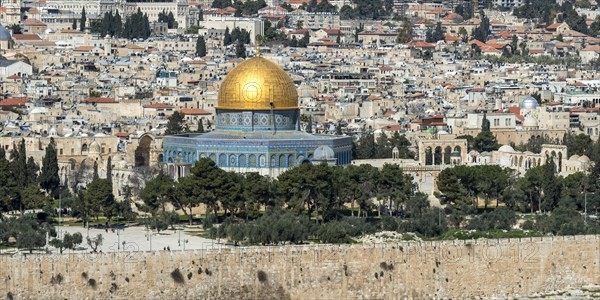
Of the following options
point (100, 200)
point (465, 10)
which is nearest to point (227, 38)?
point (465, 10)

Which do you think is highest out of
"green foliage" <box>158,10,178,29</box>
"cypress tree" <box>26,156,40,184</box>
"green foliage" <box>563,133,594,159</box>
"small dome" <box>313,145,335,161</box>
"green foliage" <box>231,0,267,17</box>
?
"small dome" <box>313,145,335,161</box>

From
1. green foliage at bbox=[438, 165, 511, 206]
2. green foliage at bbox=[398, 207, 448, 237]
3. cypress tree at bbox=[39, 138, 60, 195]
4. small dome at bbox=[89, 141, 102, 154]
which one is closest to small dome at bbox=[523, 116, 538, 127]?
small dome at bbox=[89, 141, 102, 154]

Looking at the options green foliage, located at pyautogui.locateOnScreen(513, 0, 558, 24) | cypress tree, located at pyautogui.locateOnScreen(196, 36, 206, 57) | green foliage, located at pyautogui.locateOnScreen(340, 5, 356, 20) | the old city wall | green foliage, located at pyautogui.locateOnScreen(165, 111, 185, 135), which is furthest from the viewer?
green foliage, located at pyautogui.locateOnScreen(513, 0, 558, 24)

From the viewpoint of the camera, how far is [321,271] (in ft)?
194

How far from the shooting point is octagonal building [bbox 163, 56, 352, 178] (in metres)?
75.9

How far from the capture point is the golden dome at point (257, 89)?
77750 millimetres

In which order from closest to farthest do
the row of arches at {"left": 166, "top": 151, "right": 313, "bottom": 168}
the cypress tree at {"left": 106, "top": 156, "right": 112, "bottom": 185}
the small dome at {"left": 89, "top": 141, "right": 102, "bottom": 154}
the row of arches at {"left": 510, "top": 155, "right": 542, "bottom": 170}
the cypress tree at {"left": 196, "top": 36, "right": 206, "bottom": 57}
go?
the cypress tree at {"left": 106, "top": 156, "right": 112, "bottom": 185} → the row of arches at {"left": 166, "top": 151, "right": 313, "bottom": 168} → the row of arches at {"left": 510, "top": 155, "right": 542, "bottom": 170} → the small dome at {"left": 89, "top": 141, "right": 102, "bottom": 154} → the cypress tree at {"left": 196, "top": 36, "right": 206, "bottom": 57}

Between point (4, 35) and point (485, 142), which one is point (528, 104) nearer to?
point (485, 142)

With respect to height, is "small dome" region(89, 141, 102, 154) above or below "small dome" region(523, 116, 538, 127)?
above

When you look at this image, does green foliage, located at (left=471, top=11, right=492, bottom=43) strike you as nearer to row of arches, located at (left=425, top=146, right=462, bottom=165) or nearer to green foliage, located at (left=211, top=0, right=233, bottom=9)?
green foliage, located at (left=211, top=0, right=233, bottom=9)

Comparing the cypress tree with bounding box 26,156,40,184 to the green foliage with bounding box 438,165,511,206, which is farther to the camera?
the cypress tree with bounding box 26,156,40,184

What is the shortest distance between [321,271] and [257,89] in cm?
1943

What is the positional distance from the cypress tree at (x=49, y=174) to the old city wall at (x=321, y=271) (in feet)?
55.4

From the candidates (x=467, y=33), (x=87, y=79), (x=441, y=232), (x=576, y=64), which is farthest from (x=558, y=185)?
(x=467, y=33)
